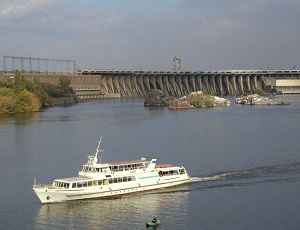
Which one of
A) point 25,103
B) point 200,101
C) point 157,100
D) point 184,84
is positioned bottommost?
point 200,101

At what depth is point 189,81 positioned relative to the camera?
133 meters

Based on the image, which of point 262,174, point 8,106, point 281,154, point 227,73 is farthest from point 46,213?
point 227,73

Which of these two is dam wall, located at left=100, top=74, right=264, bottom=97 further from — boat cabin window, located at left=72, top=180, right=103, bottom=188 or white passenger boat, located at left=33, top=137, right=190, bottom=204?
boat cabin window, located at left=72, top=180, right=103, bottom=188

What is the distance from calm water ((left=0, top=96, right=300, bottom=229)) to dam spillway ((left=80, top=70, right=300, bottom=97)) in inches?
2756

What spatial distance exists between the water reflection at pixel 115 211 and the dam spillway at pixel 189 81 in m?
99.8

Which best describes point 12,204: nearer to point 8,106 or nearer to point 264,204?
point 264,204

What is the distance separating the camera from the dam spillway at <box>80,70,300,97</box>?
413 ft

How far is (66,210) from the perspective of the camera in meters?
23.4

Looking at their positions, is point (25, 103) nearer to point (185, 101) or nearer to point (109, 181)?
point (185, 101)

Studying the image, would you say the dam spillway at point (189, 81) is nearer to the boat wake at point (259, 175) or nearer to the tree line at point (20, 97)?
the tree line at point (20, 97)

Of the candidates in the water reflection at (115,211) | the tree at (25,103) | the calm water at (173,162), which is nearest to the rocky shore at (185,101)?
the tree at (25,103)

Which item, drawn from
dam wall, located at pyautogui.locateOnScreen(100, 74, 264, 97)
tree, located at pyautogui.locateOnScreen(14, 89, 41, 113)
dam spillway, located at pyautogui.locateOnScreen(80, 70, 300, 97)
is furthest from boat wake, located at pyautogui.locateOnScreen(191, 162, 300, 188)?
dam wall, located at pyautogui.locateOnScreen(100, 74, 264, 97)

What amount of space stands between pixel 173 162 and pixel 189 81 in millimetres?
101413

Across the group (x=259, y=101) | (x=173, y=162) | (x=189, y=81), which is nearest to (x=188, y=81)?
(x=189, y=81)
